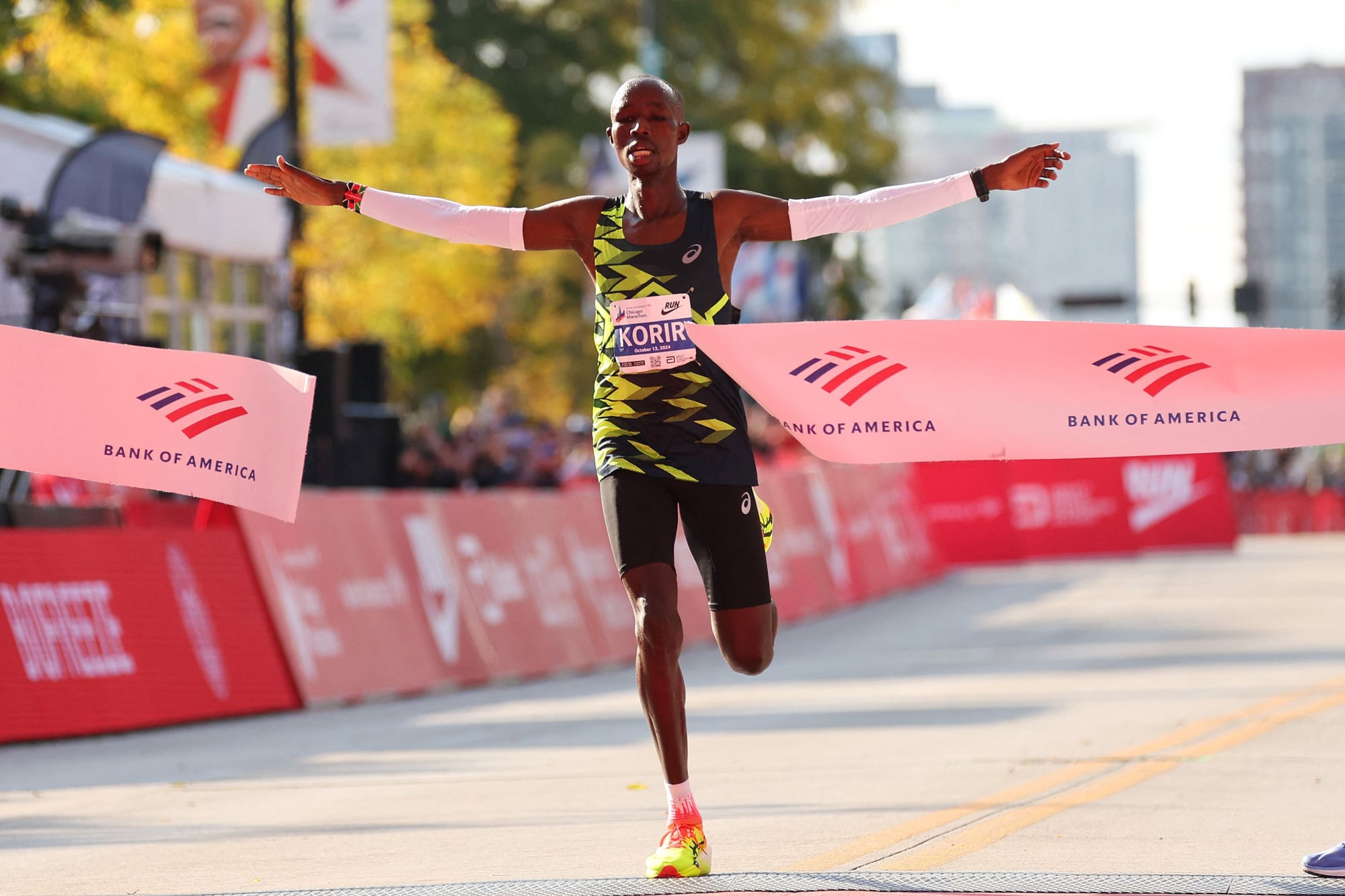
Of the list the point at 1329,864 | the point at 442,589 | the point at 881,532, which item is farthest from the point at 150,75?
the point at 1329,864

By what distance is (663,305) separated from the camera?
21.6 ft

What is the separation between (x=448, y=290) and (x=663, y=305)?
3901cm

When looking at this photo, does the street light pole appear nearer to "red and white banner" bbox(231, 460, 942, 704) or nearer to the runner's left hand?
"red and white banner" bbox(231, 460, 942, 704)

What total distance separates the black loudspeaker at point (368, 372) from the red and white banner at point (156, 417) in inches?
559

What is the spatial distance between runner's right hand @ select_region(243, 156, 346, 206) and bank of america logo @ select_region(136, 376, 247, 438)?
2.49 ft

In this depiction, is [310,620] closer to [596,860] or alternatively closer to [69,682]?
[69,682]

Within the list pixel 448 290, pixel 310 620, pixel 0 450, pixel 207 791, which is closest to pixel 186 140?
pixel 448 290

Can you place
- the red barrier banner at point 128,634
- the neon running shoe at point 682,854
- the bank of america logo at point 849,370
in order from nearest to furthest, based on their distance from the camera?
the neon running shoe at point 682,854 < the bank of america logo at point 849,370 < the red barrier banner at point 128,634

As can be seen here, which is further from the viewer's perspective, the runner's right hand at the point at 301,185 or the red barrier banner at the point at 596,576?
the red barrier banner at the point at 596,576

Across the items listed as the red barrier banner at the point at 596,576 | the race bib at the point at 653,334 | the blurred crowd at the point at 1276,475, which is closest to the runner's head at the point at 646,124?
the race bib at the point at 653,334

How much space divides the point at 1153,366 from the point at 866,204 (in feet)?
3.60

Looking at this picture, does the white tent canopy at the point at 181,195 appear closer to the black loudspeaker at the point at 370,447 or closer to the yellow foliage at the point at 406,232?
the black loudspeaker at the point at 370,447

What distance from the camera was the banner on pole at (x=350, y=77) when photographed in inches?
990

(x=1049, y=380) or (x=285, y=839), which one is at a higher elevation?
(x=1049, y=380)
